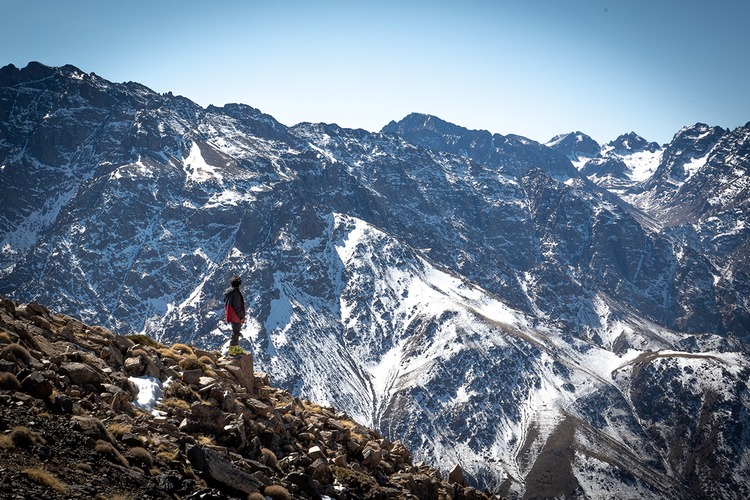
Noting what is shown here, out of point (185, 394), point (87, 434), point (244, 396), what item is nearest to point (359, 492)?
point (244, 396)

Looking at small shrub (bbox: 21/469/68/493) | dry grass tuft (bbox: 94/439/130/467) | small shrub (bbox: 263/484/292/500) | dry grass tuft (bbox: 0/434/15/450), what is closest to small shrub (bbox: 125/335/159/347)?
dry grass tuft (bbox: 94/439/130/467)

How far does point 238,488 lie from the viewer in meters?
22.3

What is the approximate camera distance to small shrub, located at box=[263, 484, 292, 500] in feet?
77.0

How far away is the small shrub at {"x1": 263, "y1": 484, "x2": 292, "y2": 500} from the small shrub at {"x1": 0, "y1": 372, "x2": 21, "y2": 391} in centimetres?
953

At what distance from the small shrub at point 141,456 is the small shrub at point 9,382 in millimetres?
4590

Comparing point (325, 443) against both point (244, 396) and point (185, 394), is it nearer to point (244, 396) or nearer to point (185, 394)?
point (244, 396)

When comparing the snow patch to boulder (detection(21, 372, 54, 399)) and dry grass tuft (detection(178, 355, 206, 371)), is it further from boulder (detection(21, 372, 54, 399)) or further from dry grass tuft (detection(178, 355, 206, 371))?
boulder (detection(21, 372, 54, 399))

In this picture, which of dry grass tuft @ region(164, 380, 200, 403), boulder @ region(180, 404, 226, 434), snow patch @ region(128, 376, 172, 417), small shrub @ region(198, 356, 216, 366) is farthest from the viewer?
small shrub @ region(198, 356, 216, 366)

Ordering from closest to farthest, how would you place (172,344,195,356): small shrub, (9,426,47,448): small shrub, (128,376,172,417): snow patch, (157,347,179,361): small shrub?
1. (9,426,47,448): small shrub
2. (128,376,172,417): snow patch
3. (157,347,179,361): small shrub
4. (172,344,195,356): small shrub

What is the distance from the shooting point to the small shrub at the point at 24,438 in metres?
19.2

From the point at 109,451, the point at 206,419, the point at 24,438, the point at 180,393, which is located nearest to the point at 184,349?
the point at 180,393

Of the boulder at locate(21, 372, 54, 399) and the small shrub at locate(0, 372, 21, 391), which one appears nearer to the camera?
the small shrub at locate(0, 372, 21, 391)

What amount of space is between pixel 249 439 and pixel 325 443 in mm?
6107

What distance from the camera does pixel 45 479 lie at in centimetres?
1789
